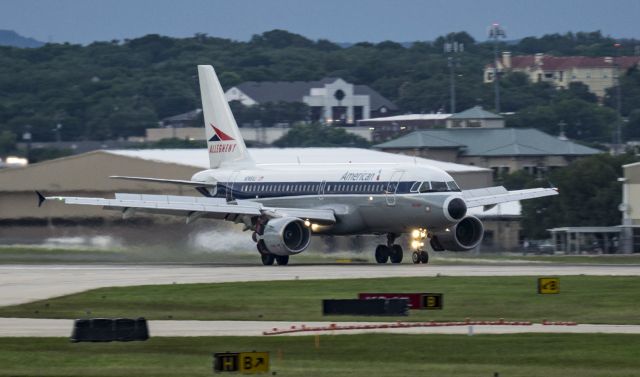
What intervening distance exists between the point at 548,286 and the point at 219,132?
31.6m

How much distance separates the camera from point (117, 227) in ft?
239

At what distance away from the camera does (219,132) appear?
70.8 meters

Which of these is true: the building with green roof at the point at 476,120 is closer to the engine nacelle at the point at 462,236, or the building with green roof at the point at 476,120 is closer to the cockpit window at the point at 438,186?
the engine nacelle at the point at 462,236

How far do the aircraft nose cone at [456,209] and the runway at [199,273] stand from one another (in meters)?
2.01

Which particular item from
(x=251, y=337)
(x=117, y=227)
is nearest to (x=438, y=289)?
(x=251, y=337)

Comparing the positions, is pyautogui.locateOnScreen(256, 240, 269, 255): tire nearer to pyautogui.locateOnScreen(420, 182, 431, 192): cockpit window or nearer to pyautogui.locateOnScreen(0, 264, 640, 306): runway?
pyautogui.locateOnScreen(0, 264, 640, 306): runway

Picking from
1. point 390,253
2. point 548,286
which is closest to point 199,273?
point 390,253

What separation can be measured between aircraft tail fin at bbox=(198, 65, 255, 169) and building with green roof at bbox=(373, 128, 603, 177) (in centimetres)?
6265

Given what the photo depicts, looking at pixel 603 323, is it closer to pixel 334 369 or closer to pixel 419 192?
pixel 334 369

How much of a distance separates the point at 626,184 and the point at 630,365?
62.9 meters

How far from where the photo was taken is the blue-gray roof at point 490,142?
447 feet

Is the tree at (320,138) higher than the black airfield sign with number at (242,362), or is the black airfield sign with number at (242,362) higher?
the tree at (320,138)

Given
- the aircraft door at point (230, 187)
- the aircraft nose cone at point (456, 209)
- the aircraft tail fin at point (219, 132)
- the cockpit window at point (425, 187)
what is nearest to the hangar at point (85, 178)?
the aircraft tail fin at point (219, 132)

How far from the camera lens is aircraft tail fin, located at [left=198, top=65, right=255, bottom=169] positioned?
70.2m
